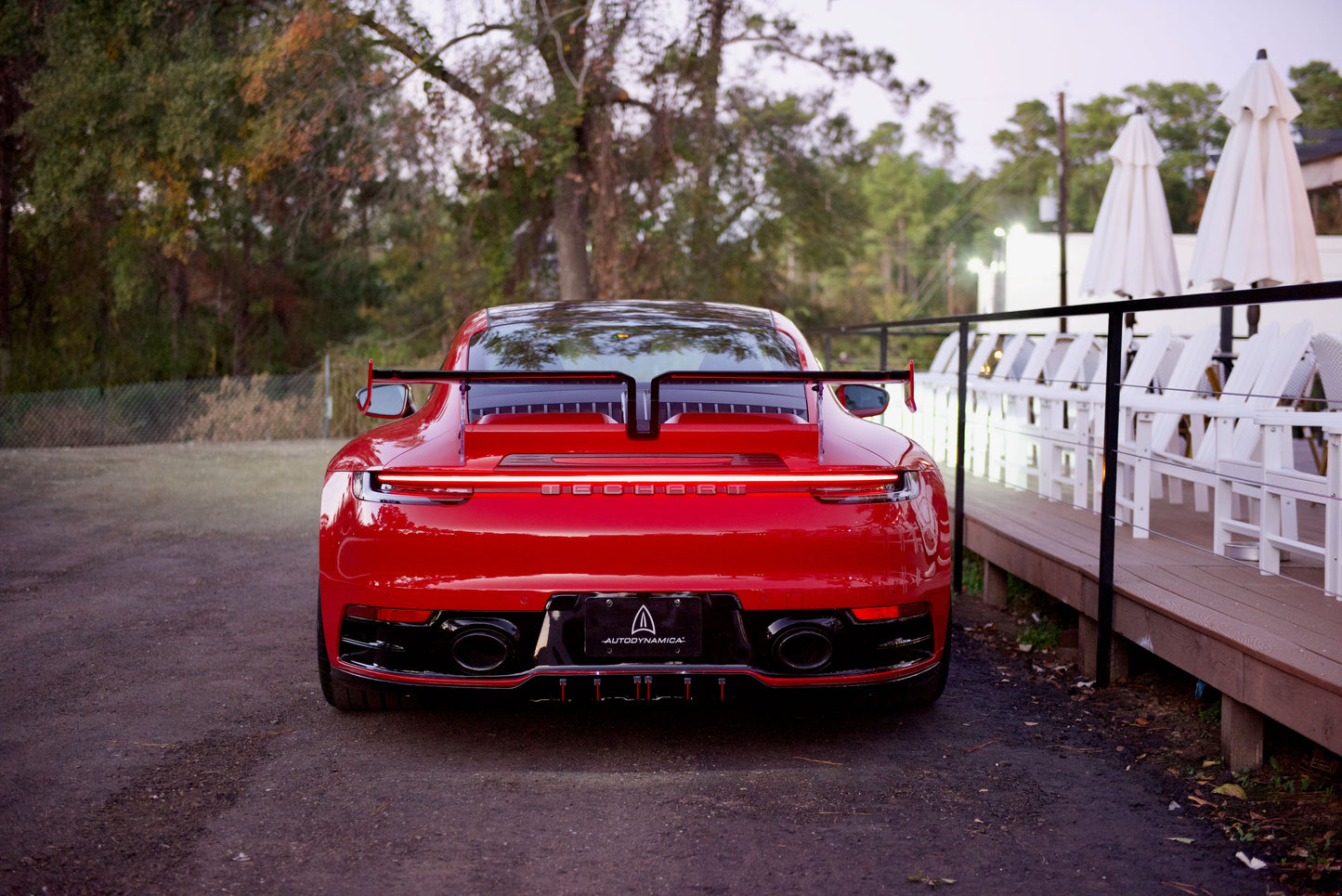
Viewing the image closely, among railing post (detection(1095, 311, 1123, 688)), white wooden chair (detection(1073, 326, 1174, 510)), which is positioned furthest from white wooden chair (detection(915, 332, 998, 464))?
railing post (detection(1095, 311, 1123, 688))

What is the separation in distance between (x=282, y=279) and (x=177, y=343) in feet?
10.5

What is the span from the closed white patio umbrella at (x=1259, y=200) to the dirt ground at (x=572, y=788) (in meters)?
4.38

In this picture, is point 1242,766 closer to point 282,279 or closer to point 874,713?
point 874,713

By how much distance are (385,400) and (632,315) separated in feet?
3.29

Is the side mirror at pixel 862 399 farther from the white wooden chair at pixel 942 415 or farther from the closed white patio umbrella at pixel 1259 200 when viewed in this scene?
the white wooden chair at pixel 942 415

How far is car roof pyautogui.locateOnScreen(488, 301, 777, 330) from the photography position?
4.53m

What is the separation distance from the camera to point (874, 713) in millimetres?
4234

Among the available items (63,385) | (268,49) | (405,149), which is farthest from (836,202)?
(63,385)

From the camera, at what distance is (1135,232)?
10031 mm

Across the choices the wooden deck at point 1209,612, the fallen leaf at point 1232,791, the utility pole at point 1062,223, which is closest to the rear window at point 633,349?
the wooden deck at point 1209,612

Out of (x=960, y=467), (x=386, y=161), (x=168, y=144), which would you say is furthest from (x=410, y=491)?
(x=168, y=144)

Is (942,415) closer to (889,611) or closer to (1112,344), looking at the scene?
(1112,344)

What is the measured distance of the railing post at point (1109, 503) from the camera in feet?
14.2

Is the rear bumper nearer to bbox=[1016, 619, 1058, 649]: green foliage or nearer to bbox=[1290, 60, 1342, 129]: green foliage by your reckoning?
bbox=[1016, 619, 1058, 649]: green foliage
